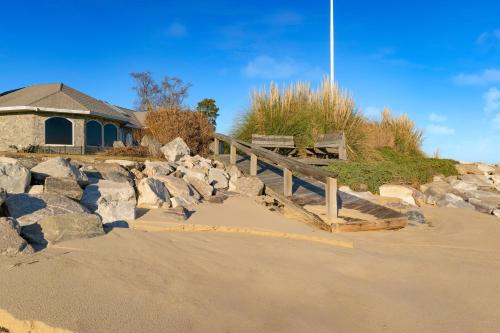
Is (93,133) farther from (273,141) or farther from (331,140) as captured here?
(331,140)

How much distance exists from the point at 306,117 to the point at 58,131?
36.8 ft

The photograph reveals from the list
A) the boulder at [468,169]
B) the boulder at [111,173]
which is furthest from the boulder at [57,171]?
the boulder at [468,169]

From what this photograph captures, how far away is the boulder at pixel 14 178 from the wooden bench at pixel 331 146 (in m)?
8.34

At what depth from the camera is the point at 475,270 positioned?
11.3ft

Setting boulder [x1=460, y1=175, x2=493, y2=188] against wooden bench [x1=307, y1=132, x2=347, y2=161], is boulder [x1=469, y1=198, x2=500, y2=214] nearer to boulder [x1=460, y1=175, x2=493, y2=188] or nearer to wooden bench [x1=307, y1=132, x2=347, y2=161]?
boulder [x1=460, y1=175, x2=493, y2=188]

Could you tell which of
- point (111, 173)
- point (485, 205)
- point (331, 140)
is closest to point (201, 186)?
point (111, 173)

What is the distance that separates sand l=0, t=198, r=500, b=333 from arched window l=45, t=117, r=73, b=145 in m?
14.1

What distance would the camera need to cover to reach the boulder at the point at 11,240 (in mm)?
2852

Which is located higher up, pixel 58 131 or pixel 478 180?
pixel 58 131

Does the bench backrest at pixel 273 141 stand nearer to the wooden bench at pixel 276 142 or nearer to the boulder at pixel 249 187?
the wooden bench at pixel 276 142

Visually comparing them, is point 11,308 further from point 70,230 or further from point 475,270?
point 475,270

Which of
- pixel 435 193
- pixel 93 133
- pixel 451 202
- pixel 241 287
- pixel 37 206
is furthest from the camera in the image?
pixel 93 133

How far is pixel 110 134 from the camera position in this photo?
59.6ft

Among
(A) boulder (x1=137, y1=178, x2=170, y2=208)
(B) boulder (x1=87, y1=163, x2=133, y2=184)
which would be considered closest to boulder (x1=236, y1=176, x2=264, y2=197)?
(A) boulder (x1=137, y1=178, x2=170, y2=208)
